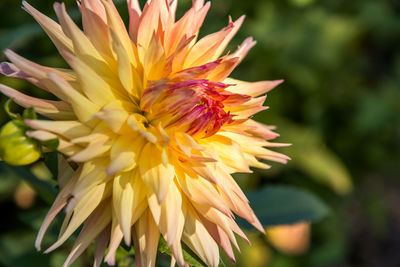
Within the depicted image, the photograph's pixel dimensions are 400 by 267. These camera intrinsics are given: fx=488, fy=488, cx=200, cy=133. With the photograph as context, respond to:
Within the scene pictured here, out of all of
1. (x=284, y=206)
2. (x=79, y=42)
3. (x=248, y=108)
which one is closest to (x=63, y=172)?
(x=79, y=42)

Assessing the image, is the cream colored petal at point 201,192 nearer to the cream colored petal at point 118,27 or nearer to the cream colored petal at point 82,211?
the cream colored petal at point 82,211

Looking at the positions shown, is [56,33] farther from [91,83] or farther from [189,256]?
[189,256]

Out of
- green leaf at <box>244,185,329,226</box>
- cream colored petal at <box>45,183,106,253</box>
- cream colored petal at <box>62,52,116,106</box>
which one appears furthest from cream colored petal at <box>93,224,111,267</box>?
green leaf at <box>244,185,329,226</box>

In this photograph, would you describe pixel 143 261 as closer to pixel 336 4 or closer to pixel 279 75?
pixel 279 75

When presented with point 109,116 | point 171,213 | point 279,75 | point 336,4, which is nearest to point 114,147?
point 109,116

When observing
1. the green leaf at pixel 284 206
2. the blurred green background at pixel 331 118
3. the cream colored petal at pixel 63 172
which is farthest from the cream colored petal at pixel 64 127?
the blurred green background at pixel 331 118
